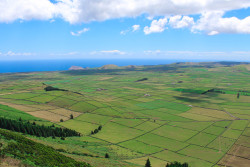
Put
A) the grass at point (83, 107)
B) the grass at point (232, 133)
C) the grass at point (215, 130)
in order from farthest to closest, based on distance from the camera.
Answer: the grass at point (83, 107) → the grass at point (215, 130) → the grass at point (232, 133)

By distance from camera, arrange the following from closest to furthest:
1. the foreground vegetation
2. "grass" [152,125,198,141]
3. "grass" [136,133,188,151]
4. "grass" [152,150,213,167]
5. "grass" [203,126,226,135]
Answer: "grass" [152,150,213,167] < the foreground vegetation < "grass" [136,133,188,151] < "grass" [152,125,198,141] < "grass" [203,126,226,135]

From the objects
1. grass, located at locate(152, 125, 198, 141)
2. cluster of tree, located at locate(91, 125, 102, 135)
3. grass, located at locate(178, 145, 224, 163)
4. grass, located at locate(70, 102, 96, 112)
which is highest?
grass, located at locate(70, 102, 96, 112)

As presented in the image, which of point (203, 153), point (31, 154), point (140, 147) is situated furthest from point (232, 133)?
point (31, 154)

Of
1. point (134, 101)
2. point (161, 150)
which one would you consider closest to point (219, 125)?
point (161, 150)

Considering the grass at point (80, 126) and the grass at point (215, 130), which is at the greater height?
the grass at point (80, 126)

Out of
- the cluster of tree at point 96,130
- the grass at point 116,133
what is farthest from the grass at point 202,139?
the cluster of tree at point 96,130

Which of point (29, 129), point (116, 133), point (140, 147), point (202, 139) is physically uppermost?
point (29, 129)

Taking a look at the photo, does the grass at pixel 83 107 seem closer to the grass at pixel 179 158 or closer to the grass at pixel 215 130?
the grass at pixel 179 158

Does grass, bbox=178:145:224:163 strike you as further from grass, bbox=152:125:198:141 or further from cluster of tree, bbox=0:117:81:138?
cluster of tree, bbox=0:117:81:138

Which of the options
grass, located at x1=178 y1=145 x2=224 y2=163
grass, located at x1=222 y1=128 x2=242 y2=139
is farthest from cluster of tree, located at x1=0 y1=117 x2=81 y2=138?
grass, located at x1=222 y1=128 x2=242 y2=139

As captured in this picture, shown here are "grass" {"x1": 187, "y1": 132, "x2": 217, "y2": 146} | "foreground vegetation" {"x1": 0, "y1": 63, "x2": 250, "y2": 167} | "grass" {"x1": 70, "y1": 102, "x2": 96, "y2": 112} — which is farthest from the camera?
"grass" {"x1": 70, "y1": 102, "x2": 96, "y2": 112}

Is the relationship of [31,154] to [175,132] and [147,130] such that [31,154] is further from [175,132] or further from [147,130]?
[175,132]

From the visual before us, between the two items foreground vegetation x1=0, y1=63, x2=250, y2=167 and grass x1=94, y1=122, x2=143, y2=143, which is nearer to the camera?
foreground vegetation x1=0, y1=63, x2=250, y2=167

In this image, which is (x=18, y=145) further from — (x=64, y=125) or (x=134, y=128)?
(x=134, y=128)
